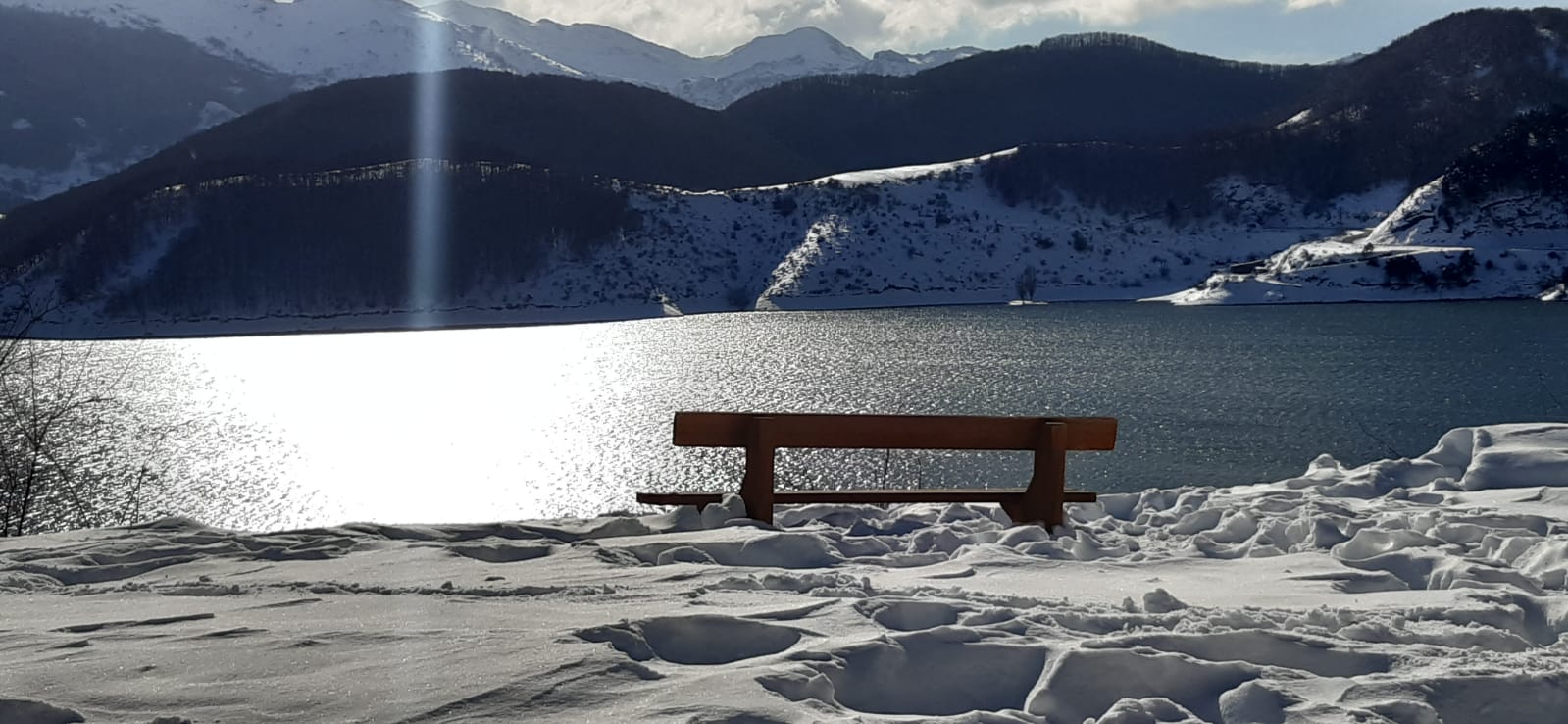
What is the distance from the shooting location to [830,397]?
171 ft

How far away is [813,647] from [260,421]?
49.7 metres

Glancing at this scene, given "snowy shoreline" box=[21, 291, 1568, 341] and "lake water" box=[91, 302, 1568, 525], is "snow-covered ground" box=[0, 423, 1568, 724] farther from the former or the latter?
"snowy shoreline" box=[21, 291, 1568, 341]

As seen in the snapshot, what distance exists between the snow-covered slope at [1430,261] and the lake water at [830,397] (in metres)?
40.8

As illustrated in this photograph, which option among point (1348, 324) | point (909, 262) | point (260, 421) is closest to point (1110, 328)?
point (1348, 324)

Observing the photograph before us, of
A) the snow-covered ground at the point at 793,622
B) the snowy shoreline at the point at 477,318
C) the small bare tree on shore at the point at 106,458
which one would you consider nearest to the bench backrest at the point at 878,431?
the snow-covered ground at the point at 793,622

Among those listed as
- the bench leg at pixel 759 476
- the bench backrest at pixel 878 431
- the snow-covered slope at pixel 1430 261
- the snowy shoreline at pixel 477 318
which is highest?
the snow-covered slope at pixel 1430 261

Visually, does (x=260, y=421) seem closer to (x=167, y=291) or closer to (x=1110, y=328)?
(x=1110, y=328)

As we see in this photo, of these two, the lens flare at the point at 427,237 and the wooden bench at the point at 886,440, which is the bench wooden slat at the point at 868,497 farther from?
the lens flare at the point at 427,237

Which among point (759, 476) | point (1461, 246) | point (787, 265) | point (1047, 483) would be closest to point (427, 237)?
point (787, 265)

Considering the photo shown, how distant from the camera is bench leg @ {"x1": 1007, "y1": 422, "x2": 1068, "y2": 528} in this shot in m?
10.6

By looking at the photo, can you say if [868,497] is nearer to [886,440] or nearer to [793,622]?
[886,440]

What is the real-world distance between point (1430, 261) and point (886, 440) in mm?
155810

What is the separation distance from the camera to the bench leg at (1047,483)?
10.6 metres

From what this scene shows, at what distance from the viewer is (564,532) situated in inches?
395
